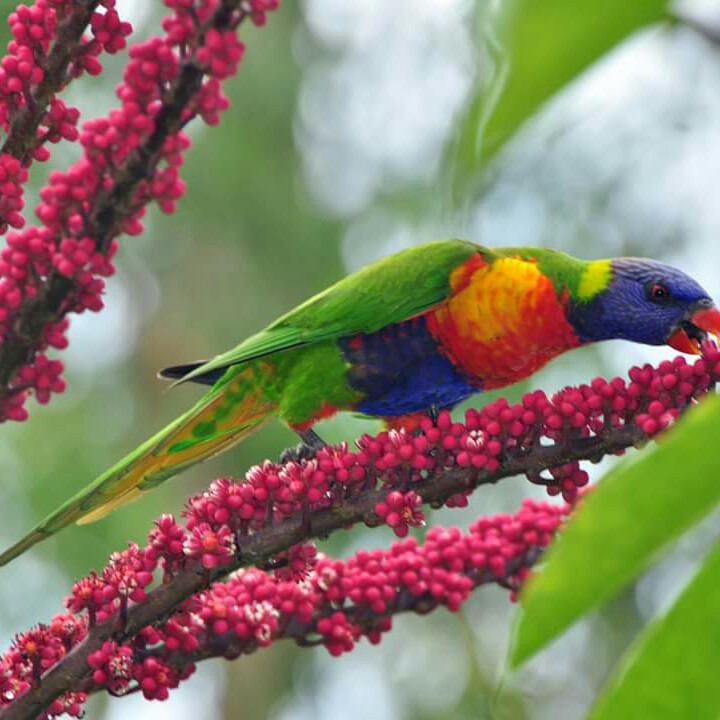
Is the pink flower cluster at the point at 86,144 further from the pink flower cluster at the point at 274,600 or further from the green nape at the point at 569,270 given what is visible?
the green nape at the point at 569,270

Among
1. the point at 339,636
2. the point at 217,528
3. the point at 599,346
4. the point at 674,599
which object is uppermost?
the point at 599,346

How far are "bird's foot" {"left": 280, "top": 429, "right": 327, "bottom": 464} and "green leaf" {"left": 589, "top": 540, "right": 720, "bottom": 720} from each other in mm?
1930

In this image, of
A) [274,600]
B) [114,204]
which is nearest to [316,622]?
[274,600]

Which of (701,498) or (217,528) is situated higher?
(217,528)

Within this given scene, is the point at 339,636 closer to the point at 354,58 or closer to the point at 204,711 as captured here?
the point at 204,711

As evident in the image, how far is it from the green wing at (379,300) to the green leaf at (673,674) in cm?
206

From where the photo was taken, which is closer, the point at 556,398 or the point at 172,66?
the point at 172,66

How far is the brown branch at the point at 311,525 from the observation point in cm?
128

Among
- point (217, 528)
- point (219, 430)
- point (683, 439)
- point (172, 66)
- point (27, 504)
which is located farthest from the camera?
point (27, 504)

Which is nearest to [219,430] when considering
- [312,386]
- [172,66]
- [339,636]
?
[312,386]

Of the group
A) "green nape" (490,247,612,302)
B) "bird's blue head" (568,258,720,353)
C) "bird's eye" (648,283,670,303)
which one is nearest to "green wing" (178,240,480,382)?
"green nape" (490,247,612,302)

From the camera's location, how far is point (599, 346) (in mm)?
7016

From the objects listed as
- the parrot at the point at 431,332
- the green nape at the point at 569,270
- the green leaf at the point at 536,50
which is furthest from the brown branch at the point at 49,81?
the green nape at the point at 569,270

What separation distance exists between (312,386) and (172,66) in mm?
1370
